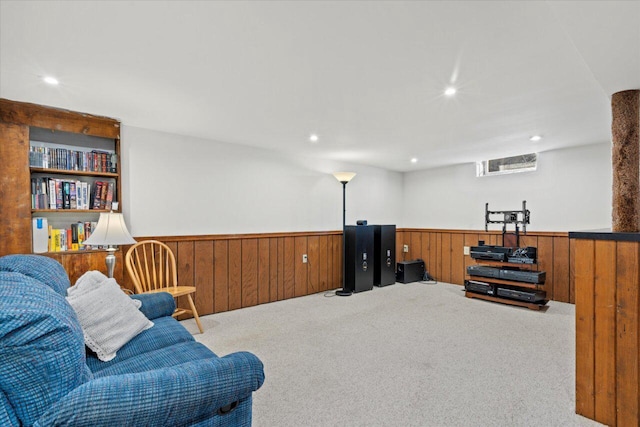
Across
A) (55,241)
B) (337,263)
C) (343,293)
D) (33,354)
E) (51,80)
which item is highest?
(51,80)

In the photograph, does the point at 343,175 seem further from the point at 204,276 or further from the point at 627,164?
the point at 627,164

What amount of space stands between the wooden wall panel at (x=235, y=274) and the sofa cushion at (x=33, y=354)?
113 inches

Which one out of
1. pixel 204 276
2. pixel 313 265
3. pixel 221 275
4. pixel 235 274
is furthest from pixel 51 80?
pixel 313 265

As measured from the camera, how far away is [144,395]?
932 mm

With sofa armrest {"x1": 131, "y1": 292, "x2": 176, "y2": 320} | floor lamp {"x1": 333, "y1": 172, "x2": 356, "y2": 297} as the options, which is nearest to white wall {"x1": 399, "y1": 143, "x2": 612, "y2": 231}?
floor lamp {"x1": 333, "y1": 172, "x2": 356, "y2": 297}

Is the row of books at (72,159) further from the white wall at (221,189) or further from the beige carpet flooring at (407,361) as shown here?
the beige carpet flooring at (407,361)

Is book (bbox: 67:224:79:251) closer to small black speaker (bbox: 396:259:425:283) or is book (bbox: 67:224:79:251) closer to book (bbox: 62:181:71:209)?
book (bbox: 62:181:71:209)

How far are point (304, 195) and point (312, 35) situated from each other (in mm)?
3030

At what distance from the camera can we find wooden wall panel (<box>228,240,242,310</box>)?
148 inches

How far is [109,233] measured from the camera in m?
2.57

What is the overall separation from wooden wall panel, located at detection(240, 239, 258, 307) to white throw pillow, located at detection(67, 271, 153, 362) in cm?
193

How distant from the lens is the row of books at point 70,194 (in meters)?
2.61

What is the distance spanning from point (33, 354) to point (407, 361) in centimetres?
226

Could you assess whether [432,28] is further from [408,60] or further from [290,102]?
[290,102]
